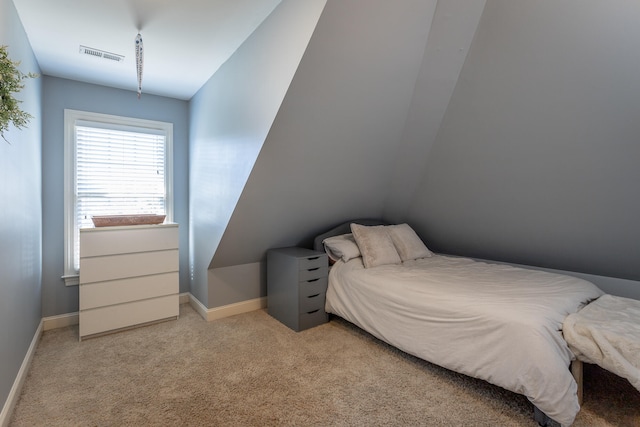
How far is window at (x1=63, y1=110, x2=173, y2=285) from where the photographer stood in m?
2.99

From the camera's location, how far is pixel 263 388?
6.50 ft

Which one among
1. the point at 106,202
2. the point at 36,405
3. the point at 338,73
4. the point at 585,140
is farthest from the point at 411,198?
the point at 36,405

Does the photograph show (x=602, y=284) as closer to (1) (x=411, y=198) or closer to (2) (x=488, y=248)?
(2) (x=488, y=248)

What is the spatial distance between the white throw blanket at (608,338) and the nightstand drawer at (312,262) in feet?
5.91

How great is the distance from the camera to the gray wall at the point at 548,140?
6.12 ft

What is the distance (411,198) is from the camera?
3.57 meters

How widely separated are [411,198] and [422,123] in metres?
1.01

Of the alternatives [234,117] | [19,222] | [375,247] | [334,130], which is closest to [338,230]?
[375,247]

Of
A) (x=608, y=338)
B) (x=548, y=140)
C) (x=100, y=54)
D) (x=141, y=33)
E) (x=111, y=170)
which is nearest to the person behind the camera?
(x=608, y=338)

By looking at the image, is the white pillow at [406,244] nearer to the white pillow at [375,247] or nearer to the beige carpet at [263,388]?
the white pillow at [375,247]

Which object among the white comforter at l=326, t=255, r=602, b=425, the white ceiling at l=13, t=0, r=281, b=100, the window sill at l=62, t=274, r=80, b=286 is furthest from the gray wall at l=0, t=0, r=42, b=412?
the white comforter at l=326, t=255, r=602, b=425

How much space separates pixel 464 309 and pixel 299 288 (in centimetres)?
137

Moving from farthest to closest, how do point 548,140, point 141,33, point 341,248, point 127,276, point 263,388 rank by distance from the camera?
point 341,248 < point 127,276 < point 548,140 < point 141,33 < point 263,388

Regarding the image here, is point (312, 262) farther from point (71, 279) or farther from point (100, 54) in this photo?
point (100, 54)
